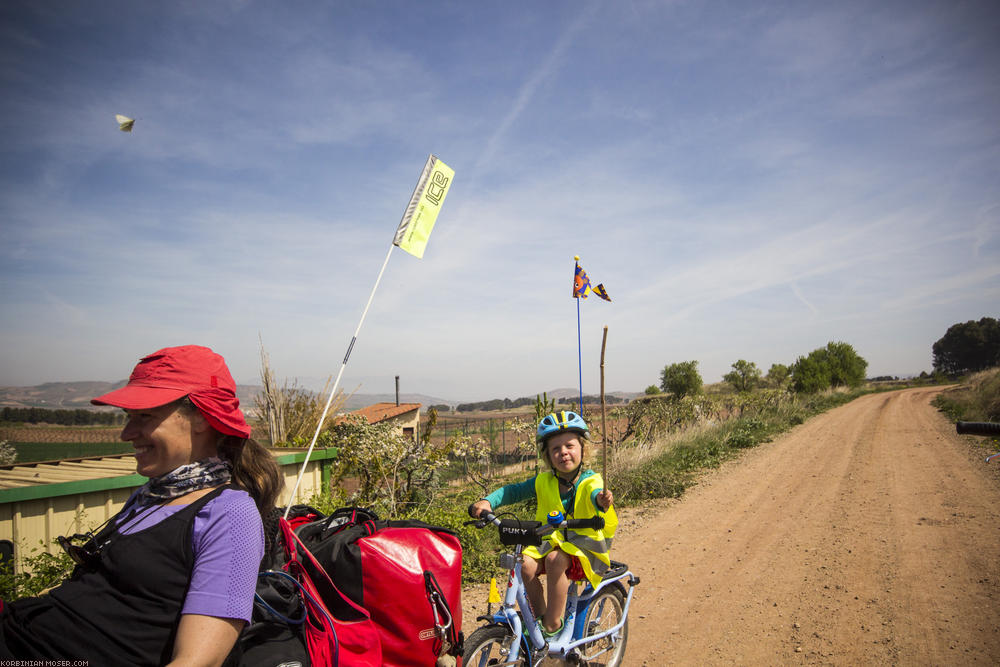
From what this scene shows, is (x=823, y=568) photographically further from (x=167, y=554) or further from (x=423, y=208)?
(x=167, y=554)

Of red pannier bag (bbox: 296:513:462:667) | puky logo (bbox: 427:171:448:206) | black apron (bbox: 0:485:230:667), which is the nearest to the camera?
black apron (bbox: 0:485:230:667)

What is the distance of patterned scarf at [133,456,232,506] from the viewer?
5.32 feet

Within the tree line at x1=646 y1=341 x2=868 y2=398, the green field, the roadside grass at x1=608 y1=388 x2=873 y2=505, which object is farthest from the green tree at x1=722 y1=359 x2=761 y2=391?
the green field

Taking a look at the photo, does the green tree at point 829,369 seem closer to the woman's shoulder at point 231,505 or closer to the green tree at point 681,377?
the green tree at point 681,377

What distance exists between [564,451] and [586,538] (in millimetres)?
502

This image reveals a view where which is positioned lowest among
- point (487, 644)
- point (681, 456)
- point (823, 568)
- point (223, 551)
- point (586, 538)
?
point (823, 568)

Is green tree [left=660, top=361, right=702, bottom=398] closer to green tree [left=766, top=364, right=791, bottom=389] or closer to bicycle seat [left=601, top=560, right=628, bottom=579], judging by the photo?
green tree [left=766, top=364, right=791, bottom=389]

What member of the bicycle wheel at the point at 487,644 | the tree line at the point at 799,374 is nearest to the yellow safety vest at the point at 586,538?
the bicycle wheel at the point at 487,644

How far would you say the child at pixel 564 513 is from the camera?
9.66ft

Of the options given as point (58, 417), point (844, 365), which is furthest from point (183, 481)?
point (844, 365)

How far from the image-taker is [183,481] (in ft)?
5.35

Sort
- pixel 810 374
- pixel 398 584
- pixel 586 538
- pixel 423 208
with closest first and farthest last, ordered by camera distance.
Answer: pixel 398 584 → pixel 586 538 → pixel 423 208 → pixel 810 374

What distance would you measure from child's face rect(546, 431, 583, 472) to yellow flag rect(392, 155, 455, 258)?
2828 mm

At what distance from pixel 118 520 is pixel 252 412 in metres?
5.65
